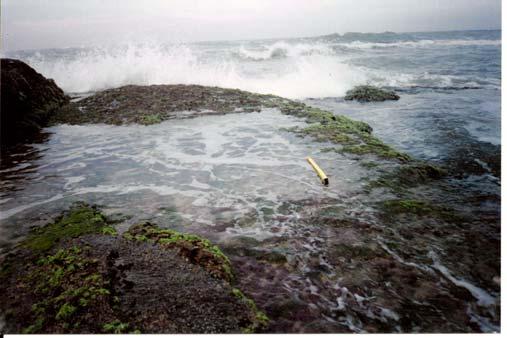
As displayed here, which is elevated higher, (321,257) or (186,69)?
(186,69)

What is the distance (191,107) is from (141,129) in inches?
105

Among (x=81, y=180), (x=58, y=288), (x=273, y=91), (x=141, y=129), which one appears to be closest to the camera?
(x=58, y=288)

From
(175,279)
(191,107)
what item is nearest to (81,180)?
(175,279)

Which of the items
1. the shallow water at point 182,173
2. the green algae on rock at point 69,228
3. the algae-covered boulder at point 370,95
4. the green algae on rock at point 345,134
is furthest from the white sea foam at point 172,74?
the green algae on rock at point 69,228

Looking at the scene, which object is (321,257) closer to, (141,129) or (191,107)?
(141,129)

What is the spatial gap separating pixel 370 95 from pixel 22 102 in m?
13.0

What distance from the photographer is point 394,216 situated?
189 inches

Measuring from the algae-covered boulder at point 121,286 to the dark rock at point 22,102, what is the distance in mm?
6746

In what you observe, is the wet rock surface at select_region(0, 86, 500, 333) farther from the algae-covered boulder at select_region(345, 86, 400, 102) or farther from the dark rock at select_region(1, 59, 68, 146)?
the algae-covered boulder at select_region(345, 86, 400, 102)

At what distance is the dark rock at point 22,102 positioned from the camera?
9.59m

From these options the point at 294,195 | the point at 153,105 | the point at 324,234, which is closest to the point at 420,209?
the point at 324,234

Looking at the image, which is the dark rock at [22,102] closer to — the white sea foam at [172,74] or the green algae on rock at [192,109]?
the green algae on rock at [192,109]

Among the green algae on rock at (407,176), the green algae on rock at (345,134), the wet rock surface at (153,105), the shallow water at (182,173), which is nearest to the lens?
the shallow water at (182,173)

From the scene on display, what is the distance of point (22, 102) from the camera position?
1051cm
